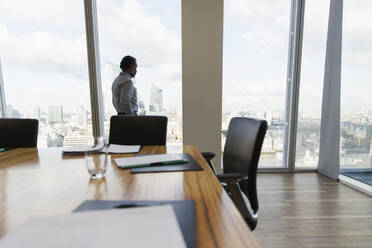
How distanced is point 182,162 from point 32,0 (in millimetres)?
3145

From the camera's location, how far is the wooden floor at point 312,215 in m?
1.53

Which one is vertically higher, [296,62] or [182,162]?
[296,62]

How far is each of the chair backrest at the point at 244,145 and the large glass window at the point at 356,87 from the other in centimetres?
209

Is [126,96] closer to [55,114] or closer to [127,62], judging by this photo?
[127,62]

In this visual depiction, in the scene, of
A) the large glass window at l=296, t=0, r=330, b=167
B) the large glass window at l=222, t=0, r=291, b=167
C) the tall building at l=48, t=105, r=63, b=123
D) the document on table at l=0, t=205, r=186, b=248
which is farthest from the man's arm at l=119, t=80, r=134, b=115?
the large glass window at l=296, t=0, r=330, b=167

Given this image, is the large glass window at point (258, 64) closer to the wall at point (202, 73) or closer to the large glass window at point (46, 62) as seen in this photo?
the wall at point (202, 73)

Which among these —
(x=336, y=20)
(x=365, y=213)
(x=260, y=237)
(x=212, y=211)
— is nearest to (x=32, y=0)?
(x=212, y=211)

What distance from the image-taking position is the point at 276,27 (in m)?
2.89

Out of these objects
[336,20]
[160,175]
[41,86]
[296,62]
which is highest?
[336,20]

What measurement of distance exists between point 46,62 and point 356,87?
3856mm

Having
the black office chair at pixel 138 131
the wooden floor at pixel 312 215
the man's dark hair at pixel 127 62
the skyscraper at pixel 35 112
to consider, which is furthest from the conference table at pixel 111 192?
the skyscraper at pixel 35 112

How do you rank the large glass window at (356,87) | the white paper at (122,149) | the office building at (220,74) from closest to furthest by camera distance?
the white paper at (122,149) → the large glass window at (356,87) → the office building at (220,74)

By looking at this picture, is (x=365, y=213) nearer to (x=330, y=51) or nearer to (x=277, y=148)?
(x=277, y=148)

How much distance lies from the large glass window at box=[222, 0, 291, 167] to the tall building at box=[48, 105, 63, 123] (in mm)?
2217
